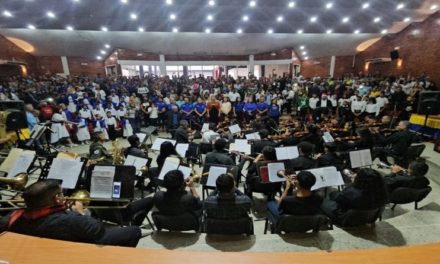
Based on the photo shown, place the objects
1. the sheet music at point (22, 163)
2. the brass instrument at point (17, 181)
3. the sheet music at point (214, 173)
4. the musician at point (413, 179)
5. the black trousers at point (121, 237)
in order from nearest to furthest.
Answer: the black trousers at point (121, 237) < the brass instrument at point (17, 181) < the musician at point (413, 179) < the sheet music at point (214, 173) < the sheet music at point (22, 163)

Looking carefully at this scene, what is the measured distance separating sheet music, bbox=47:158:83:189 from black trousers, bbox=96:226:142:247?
151 centimetres

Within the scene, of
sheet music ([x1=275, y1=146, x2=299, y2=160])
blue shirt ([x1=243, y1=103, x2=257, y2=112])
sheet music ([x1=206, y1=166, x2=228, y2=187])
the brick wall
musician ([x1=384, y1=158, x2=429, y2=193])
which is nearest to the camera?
musician ([x1=384, y1=158, x2=429, y2=193])

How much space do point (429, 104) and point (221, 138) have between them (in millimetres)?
7236

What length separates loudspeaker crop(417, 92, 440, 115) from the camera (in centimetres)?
786

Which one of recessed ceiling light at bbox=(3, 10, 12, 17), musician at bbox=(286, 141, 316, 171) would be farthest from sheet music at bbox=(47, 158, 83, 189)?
recessed ceiling light at bbox=(3, 10, 12, 17)

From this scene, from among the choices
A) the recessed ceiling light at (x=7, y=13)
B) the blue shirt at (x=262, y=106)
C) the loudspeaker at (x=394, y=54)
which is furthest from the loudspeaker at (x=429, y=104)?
the recessed ceiling light at (x=7, y=13)

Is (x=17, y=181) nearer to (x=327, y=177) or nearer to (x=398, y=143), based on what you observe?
(x=327, y=177)

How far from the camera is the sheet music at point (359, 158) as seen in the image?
4.55 meters

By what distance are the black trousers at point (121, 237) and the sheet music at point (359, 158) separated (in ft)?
12.9

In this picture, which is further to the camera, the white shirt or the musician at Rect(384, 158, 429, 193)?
the white shirt

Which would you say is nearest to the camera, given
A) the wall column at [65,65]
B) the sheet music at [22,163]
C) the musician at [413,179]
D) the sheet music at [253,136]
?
the musician at [413,179]

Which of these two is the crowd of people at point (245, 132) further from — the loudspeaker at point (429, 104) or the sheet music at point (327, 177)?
the loudspeaker at point (429, 104)

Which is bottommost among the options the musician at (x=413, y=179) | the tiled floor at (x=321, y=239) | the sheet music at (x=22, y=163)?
the tiled floor at (x=321, y=239)

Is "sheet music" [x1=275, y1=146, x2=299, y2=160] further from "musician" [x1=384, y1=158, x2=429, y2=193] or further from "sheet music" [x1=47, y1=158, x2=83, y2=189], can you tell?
"sheet music" [x1=47, y1=158, x2=83, y2=189]
